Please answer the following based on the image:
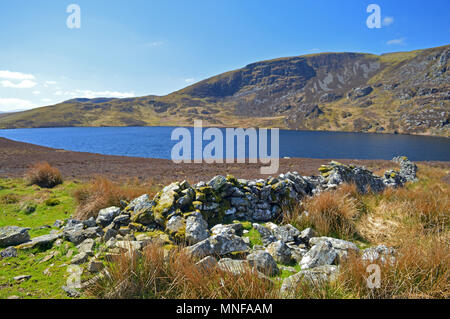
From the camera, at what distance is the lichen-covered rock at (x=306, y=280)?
349cm

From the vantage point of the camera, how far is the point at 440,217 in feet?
23.0

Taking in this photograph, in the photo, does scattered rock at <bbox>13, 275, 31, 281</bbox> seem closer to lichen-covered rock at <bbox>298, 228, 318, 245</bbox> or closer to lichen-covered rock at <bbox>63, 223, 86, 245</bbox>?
lichen-covered rock at <bbox>63, 223, 86, 245</bbox>

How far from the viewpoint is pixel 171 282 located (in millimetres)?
3844

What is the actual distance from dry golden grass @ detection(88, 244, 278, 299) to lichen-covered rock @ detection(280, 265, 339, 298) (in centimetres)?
25

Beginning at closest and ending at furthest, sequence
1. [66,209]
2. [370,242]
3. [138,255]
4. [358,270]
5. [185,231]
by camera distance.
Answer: [358,270]
[138,255]
[185,231]
[370,242]
[66,209]

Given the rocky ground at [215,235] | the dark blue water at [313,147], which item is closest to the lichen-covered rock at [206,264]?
the rocky ground at [215,235]

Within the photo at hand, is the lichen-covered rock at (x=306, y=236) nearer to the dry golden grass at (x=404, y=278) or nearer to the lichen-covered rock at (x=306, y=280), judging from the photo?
the lichen-covered rock at (x=306, y=280)

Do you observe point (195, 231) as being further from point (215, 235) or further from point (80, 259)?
point (80, 259)

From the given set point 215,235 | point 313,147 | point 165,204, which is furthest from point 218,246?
point 313,147
